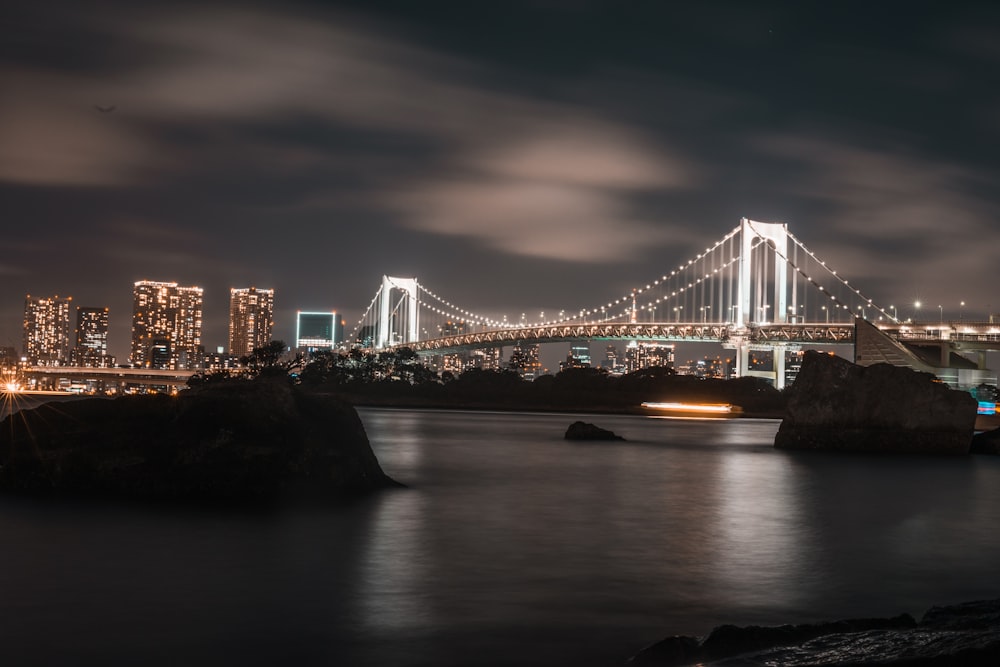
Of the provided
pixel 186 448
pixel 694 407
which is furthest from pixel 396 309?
pixel 186 448

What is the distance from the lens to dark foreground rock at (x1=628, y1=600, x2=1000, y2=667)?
5.29 meters

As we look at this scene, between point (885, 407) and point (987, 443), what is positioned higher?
point (885, 407)

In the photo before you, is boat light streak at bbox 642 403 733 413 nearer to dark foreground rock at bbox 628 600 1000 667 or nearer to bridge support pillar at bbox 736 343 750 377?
bridge support pillar at bbox 736 343 750 377

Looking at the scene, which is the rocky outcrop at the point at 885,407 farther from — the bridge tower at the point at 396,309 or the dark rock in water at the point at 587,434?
the bridge tower at the point at 396,309

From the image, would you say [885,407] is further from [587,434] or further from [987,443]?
[587,434]

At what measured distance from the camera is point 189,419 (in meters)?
15.9

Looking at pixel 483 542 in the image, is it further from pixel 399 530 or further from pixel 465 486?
pixel 465 486

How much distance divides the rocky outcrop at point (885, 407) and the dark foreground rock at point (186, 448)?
20.2m

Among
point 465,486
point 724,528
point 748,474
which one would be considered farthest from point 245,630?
point 748,474

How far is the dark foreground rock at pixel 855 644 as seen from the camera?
5.29 meters

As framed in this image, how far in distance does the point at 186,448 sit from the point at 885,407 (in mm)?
24019

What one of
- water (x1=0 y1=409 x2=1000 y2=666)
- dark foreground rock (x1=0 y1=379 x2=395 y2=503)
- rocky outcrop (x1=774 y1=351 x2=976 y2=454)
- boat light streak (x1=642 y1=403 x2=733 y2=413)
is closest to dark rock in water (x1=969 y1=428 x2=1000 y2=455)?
rocky outcrop (x1=774 y1=351 x2=976 y2=454)

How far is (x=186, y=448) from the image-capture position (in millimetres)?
15906

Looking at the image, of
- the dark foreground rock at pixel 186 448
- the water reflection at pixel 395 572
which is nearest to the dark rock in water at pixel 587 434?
the water reflection at pixel 395 572
